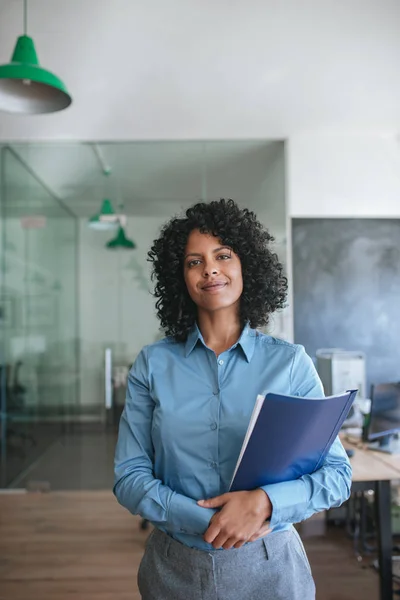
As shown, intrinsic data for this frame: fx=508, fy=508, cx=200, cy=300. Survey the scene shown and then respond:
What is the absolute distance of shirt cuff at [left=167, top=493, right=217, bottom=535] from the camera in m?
1.04

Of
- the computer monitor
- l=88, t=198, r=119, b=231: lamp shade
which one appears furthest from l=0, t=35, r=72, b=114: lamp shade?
the computer monitor

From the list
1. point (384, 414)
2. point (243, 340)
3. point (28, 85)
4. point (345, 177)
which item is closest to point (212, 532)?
point (243, 340)

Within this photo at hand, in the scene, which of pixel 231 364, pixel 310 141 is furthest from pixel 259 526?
pixel 310 141

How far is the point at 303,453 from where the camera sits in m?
1.06

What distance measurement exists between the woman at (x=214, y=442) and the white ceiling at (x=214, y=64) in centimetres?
222

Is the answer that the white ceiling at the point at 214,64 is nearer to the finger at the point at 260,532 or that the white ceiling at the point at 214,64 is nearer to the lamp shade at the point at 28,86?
the lamp shade at the point at 28,86

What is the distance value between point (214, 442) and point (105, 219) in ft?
12.9

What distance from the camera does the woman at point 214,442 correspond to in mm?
1053

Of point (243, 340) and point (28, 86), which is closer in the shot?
point (243, 340)

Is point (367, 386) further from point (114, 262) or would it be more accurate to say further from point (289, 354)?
point (289, 354)

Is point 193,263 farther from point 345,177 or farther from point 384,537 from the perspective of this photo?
point 345,177

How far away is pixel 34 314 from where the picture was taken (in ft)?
16.1

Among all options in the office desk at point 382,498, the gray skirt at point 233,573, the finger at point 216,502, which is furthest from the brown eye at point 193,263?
the office desk at point 382,498

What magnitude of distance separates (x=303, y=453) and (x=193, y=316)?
1.47 ft
